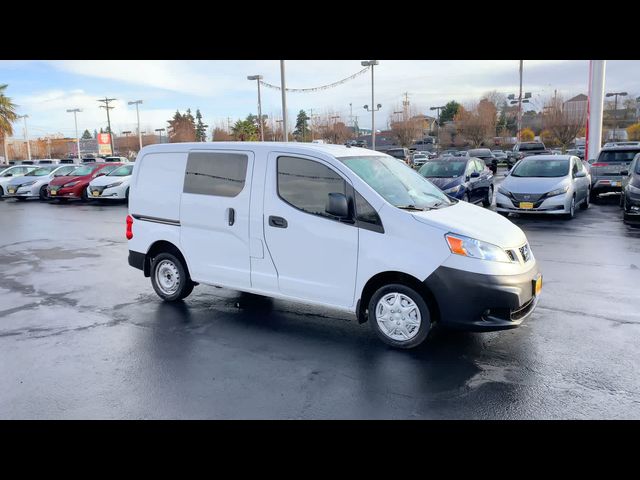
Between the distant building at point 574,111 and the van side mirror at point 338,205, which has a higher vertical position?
the distant building at point 574,111

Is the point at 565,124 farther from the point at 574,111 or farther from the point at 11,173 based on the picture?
the point at 11,173

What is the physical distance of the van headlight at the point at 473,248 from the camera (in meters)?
4.71

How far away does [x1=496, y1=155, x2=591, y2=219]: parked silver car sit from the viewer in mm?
12805

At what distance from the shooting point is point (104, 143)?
61531mm

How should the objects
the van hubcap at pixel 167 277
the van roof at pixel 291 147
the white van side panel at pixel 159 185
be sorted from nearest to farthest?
the van roof at pixel 291 147
the white van side panel at pixel 159 185
the van hubcap at pixel 167 277

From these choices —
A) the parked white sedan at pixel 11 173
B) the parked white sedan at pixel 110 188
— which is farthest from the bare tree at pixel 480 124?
the parked white sedan at pixel 110 188

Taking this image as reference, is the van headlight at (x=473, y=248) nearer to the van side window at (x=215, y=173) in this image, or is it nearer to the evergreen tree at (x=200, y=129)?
the van side window at (x=215, y=173)

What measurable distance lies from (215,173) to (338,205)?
68.3 inches

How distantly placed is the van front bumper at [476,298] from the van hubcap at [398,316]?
256mm

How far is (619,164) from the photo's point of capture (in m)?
16.1

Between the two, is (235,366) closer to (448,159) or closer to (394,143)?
(448,159)
